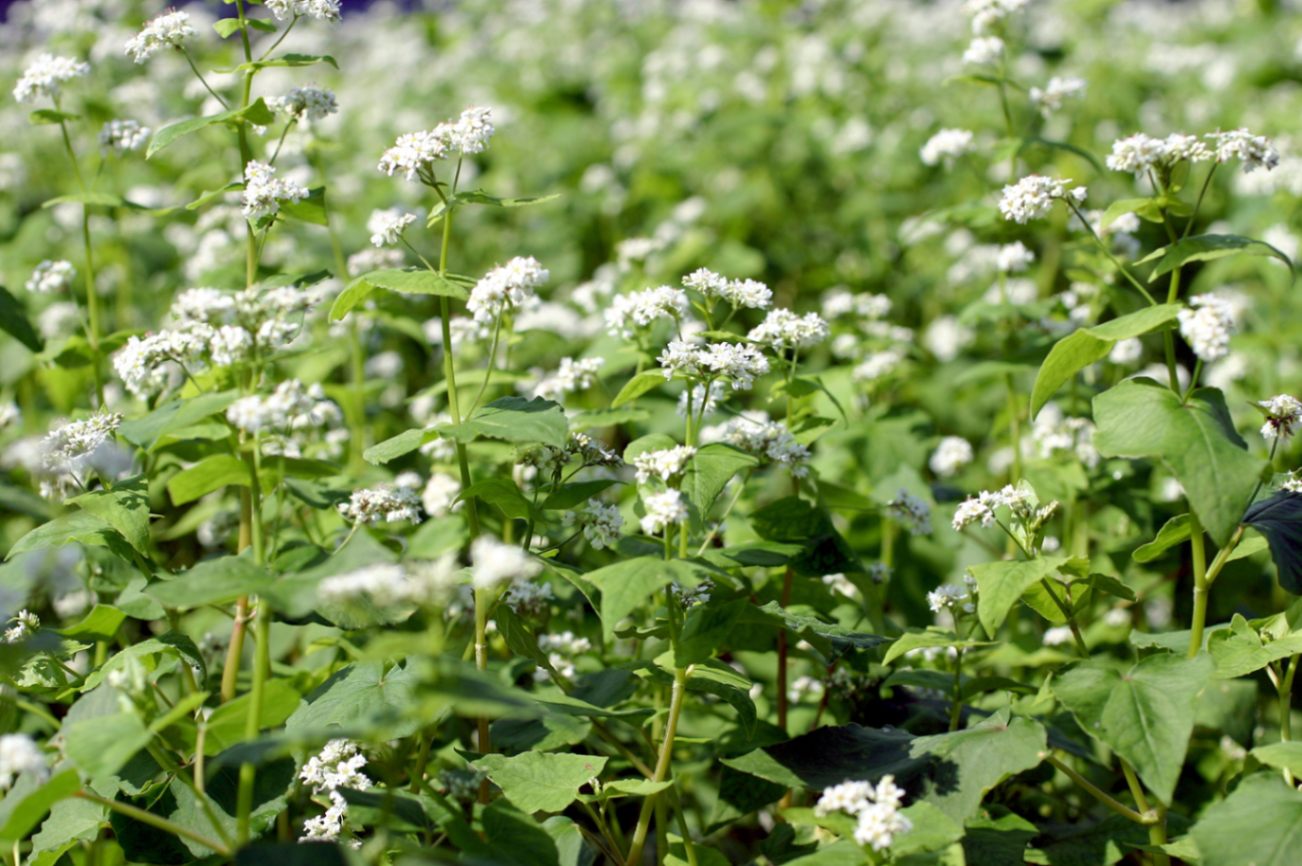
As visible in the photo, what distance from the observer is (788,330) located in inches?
105

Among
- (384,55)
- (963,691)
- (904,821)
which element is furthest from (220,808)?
(384,55)

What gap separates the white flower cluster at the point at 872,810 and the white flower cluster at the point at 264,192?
67.1 inches

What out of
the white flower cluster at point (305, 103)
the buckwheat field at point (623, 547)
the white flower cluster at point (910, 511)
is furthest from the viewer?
the white flower cluster at point (910, 511)

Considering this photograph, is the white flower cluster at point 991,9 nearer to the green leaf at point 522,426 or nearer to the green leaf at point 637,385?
the green leaf at point 637,385

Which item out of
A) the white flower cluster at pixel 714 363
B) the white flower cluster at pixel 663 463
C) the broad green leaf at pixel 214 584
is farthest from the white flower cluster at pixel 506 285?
the broad green leaf at pixel 214 584

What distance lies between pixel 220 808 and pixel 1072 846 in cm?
180

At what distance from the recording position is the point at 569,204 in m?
6.85

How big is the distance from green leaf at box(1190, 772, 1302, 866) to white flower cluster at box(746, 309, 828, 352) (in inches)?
50.7

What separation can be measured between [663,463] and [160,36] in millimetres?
1704

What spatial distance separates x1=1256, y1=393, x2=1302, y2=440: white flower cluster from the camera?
2.47 meters

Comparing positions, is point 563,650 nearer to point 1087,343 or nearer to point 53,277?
point 1087,343

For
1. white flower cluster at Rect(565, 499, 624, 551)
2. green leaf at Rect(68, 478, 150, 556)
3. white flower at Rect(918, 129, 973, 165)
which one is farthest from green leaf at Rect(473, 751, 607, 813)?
white flower at Rect(918, 129, 973, 165)

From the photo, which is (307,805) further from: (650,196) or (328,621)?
(650,196)

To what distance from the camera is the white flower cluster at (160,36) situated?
110 inches
